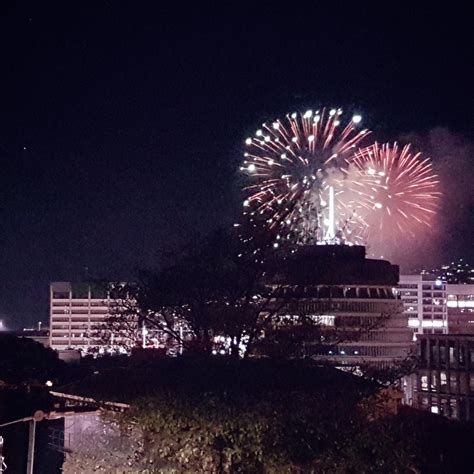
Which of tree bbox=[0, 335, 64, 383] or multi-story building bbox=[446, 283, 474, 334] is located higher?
multi-story building bbox=[446, 283, 474, 334]

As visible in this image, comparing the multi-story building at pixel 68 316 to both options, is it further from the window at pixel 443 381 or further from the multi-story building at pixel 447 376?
the window at pixel 443 381

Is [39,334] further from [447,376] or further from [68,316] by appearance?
[447,376]

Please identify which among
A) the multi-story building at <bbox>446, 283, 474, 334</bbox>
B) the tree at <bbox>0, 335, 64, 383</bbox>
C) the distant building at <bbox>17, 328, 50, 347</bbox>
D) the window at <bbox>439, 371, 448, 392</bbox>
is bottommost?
the window at <bbox>439, 371, 448, 392</bbox>

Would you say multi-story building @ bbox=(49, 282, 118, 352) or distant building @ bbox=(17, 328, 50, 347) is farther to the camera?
multi-story building @ bbox=(49, 282, 118, 352)

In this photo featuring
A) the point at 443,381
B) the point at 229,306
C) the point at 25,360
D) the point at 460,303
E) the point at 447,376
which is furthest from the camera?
the point at 460,303

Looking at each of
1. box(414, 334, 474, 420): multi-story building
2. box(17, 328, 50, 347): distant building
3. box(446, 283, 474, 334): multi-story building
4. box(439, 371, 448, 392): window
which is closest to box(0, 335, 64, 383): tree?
box(414, 334, 474, 420): multi-story building

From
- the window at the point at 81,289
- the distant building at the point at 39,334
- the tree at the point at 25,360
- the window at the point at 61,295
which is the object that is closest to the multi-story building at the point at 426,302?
the window at the point at 81,289

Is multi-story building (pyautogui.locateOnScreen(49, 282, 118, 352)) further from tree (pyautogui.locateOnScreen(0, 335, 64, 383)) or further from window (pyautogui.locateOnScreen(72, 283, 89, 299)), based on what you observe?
tree (pyautogui.locateOnScreen(0, 335, 64, 383))

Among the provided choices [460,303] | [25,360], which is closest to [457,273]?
[460,303]
